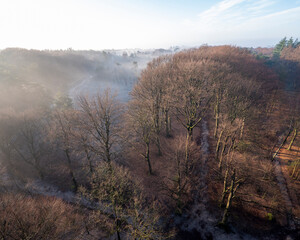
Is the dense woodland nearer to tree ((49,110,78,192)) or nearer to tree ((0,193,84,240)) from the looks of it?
tree ((0,193,84,240))

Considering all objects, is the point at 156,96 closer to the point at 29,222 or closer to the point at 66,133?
the point at 66,133

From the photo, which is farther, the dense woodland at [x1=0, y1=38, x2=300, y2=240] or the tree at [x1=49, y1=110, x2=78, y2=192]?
the tree at [x1=49, y1=110, x2=78, y2=192]

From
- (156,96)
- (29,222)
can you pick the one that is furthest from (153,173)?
(29,222)

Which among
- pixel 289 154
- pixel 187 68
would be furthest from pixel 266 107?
pixel 187 68

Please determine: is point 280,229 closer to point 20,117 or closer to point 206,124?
point 206,124

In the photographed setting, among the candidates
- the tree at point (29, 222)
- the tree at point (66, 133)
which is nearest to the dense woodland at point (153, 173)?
the tree at point (29, 222)

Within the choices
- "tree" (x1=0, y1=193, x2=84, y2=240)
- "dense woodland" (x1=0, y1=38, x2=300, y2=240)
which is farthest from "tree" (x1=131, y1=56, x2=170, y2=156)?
"tree" (x1=0, y1=193, x2=84, y2=240)

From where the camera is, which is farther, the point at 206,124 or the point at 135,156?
the point at 206,124

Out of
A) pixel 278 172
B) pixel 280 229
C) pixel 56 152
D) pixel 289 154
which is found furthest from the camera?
pixel 56 152

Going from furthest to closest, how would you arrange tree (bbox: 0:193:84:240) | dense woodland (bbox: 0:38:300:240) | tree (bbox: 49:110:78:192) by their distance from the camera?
1. tree (bbox: 49:110:78:192)
2. dense woodland (bbox: 0:38:300:240)
3. tree (bbox: 0:193:84:240)
